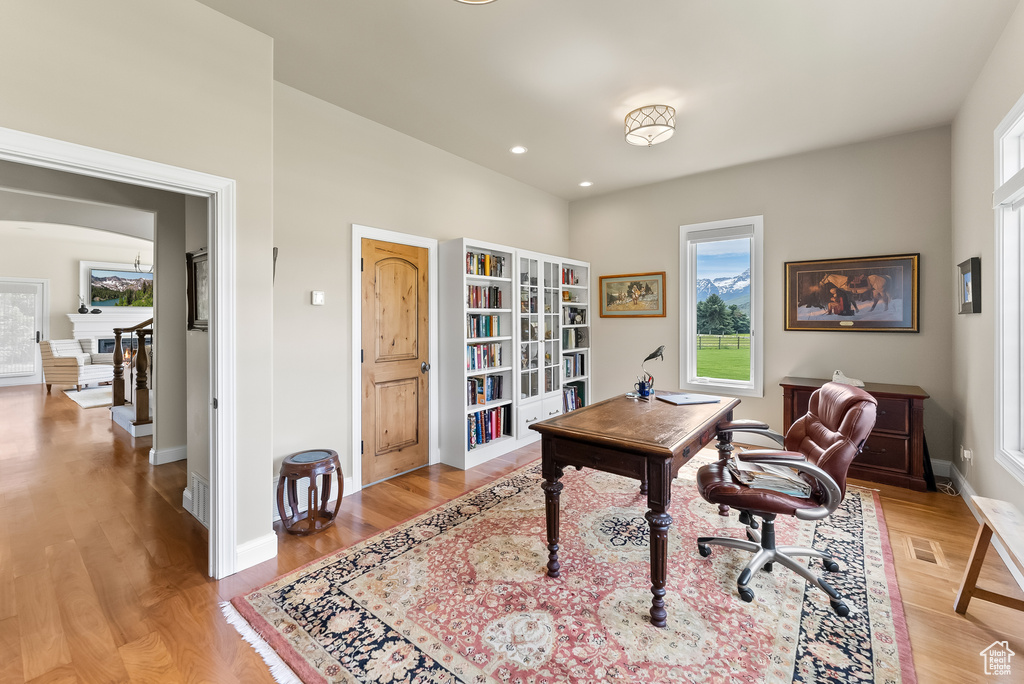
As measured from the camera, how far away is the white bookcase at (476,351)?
3.98 metres

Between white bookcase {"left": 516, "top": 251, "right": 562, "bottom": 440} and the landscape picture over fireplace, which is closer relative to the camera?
white bookcase {"left": 516, "top": 251, "right": 562, "bottom": 440}

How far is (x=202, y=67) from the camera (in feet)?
7.20

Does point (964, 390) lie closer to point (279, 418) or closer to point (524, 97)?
point (524, 97)

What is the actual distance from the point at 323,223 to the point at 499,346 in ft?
6.55

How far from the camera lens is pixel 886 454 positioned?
353 cm

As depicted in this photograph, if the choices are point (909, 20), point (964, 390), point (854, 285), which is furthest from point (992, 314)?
point (909, 20)

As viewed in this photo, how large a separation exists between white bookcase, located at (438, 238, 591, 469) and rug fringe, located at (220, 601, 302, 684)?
2126 mm

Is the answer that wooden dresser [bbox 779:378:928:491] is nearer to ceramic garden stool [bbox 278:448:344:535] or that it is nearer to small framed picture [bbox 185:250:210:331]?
ceramic garden stool [bbox 278:448:344:535]

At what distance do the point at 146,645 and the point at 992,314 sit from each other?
4.74m

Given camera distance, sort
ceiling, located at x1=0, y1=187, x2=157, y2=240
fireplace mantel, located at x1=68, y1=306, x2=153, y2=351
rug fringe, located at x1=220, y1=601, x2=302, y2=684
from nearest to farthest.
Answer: rug fringe, located at x1=220, y1=601, x2=302, y2=684 → ceiling, located at x1=0, y1=187, x2=157, y2=240 → fireplace mantel, located at x1=68, y1=306, x2=153, y2=351

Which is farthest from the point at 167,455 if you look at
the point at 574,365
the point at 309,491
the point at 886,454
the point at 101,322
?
the point at 101,322

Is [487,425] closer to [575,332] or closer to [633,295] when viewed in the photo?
[575,332]

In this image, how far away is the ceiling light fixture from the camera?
3223 mm

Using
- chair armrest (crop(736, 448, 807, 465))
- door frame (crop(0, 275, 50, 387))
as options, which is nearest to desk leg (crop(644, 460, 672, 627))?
chair armrest (crop(736, 448, 807, 465))
